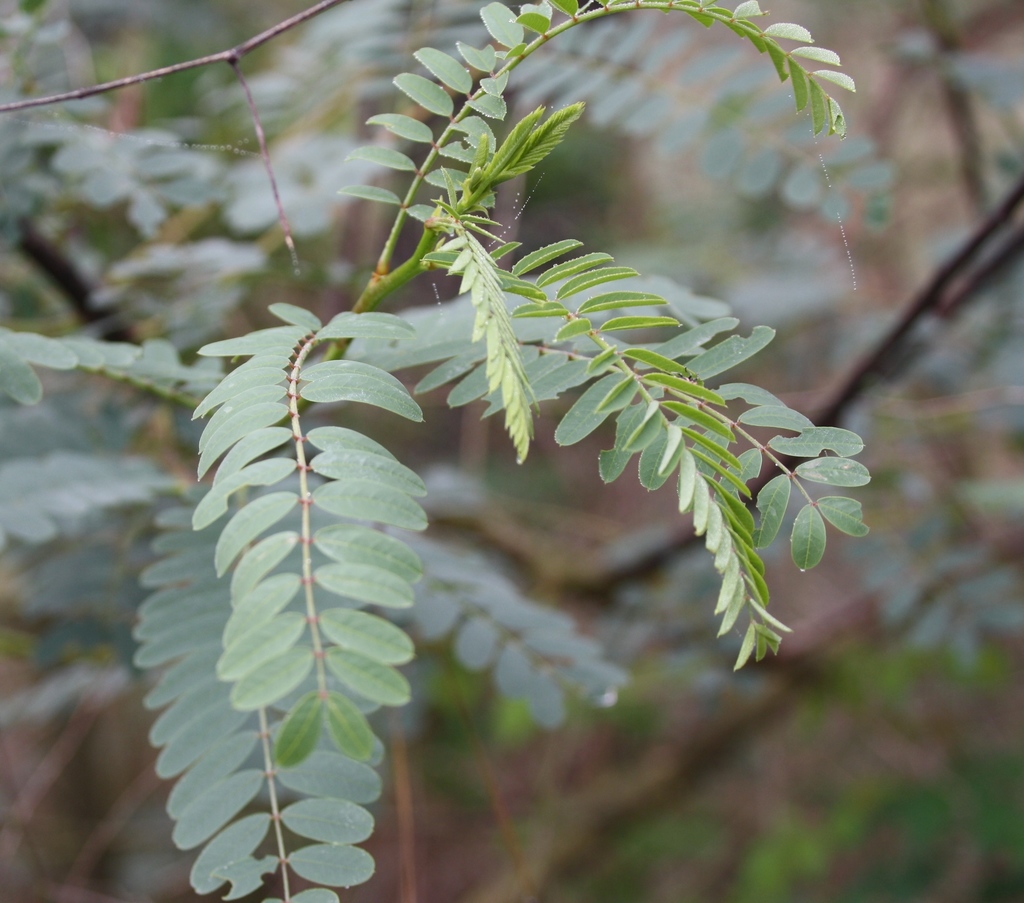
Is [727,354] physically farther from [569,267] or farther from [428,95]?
[428,95]

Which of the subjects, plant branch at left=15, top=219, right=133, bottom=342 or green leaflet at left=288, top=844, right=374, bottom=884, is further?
plant branch at left=15, top=219, right=133, bottom=342

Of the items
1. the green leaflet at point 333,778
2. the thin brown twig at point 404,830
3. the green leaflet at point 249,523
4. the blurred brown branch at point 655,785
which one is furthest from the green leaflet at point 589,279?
the blurred brown branch at point 655,785

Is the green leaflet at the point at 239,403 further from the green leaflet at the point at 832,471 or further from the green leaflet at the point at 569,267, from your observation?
the green leaflet at the point at 832,471

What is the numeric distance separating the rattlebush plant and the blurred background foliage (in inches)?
7.9

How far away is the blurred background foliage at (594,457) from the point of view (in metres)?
1.15

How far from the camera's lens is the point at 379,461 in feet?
1.72

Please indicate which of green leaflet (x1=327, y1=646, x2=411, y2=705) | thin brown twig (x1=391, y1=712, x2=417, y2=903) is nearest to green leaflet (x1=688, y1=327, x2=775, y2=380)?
green leaflet (x1=327, y1=646, x2=411, y2=705)

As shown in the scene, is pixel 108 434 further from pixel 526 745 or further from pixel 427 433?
pixel 526 745

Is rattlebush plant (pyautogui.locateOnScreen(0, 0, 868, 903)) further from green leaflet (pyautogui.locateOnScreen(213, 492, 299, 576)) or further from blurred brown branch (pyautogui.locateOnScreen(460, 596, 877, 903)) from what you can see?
blurred brown branch (pyautogui.locateOnScreen(460, 596, 877, 903))

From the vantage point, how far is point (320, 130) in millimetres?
1715

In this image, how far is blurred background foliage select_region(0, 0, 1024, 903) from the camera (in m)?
1.15

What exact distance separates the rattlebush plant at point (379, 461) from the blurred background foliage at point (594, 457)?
202 mm

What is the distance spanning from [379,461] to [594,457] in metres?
2.91

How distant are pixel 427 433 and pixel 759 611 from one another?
9.51 feet
